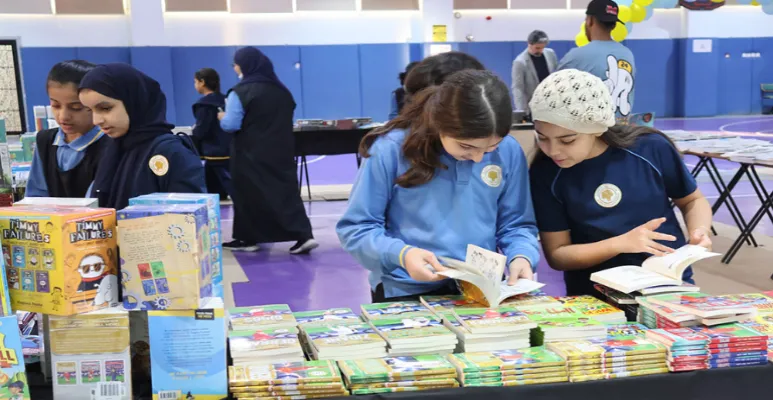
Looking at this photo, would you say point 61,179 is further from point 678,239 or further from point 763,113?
point 763,113

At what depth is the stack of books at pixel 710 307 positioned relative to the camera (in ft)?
6.19

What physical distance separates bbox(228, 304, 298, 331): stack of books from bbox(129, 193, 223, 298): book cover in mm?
128

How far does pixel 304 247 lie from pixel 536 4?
12402 mm

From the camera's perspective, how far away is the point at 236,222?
632 cm

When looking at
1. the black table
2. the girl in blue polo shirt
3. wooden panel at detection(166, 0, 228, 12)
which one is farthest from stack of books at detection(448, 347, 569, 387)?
wooden panel at detection(166, 0, 228, 12)

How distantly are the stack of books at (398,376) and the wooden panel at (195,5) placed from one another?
14960 millimetres

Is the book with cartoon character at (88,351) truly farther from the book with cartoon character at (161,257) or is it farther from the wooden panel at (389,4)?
the wooden panel at (389,4)

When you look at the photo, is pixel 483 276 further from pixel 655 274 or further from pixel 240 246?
pixel 240 246

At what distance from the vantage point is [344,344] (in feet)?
5.76

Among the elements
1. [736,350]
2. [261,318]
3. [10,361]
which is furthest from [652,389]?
[10,361]

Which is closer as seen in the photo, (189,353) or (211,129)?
(189,353)

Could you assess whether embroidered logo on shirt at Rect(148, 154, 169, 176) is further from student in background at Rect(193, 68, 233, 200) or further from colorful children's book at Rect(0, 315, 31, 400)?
student in background at Rect(193, 68, 233, 200)

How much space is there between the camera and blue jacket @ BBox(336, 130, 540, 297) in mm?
2197

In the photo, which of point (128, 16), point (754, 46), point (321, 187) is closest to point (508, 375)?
point (321, 187)
